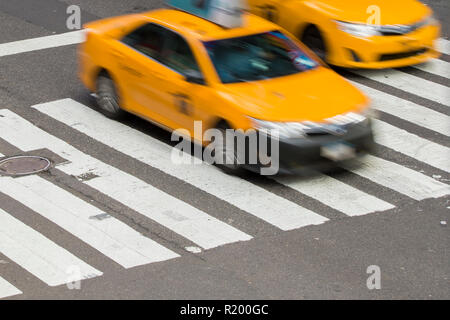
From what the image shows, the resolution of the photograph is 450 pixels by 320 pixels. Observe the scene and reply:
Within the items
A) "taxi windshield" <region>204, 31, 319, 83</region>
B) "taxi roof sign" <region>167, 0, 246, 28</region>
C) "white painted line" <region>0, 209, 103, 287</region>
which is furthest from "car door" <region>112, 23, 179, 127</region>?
"white painted line" <region>0, 209, 103, 287</region>

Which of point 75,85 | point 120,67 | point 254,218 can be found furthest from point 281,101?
point 75,85

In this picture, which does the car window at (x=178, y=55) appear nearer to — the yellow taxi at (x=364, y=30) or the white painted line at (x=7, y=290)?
the yellow taxi at (x=364, y=30)

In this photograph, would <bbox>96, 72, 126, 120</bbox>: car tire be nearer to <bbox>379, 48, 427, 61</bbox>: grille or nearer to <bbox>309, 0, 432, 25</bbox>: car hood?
<bbox>309, 0, 432, 25</bbox>: car hood

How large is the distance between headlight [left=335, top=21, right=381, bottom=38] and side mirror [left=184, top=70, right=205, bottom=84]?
377cm

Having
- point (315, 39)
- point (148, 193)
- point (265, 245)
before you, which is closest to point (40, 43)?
point (315, 39)

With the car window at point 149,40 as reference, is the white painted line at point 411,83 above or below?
below

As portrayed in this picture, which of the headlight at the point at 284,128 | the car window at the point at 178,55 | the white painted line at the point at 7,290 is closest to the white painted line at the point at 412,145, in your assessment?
the headlight at the point at 284,128

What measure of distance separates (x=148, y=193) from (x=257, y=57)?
2307mm

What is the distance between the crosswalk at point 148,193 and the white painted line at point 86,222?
1 cm

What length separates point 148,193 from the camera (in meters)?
12.4

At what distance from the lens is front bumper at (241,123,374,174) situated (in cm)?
1207

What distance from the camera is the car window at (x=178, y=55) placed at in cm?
1304
